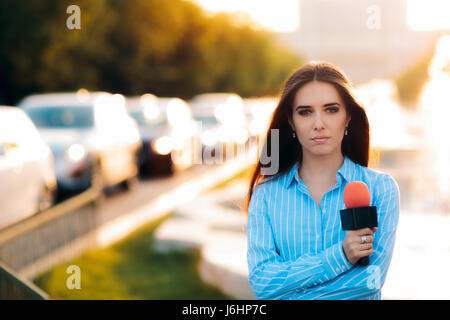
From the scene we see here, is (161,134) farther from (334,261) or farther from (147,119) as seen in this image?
(334,261)

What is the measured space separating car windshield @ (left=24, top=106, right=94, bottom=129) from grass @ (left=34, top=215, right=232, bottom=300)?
367 centimetres

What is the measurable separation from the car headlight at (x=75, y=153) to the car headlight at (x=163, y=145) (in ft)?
14.0

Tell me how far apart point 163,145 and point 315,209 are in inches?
497

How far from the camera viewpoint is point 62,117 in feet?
35.9

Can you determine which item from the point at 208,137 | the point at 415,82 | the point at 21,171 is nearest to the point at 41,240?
the point at 21,171

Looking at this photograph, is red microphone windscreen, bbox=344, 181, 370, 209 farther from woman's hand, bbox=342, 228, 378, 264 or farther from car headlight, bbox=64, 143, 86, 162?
car headlight, bbox=64, 143, 86, 162

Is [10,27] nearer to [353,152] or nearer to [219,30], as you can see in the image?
[353,152]

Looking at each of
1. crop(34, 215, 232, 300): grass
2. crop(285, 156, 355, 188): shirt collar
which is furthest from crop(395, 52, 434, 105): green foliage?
crop(285, 156, 355, 188): shirt collar

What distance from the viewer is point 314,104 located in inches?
83.3

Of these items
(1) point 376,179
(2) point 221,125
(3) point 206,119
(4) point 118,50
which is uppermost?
(4) point 118,50

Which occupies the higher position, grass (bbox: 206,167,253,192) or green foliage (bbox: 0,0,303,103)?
green foliage (bbox: 0,0,303,103)

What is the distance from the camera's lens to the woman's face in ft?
6.91

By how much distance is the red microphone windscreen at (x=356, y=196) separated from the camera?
1.84 meters
